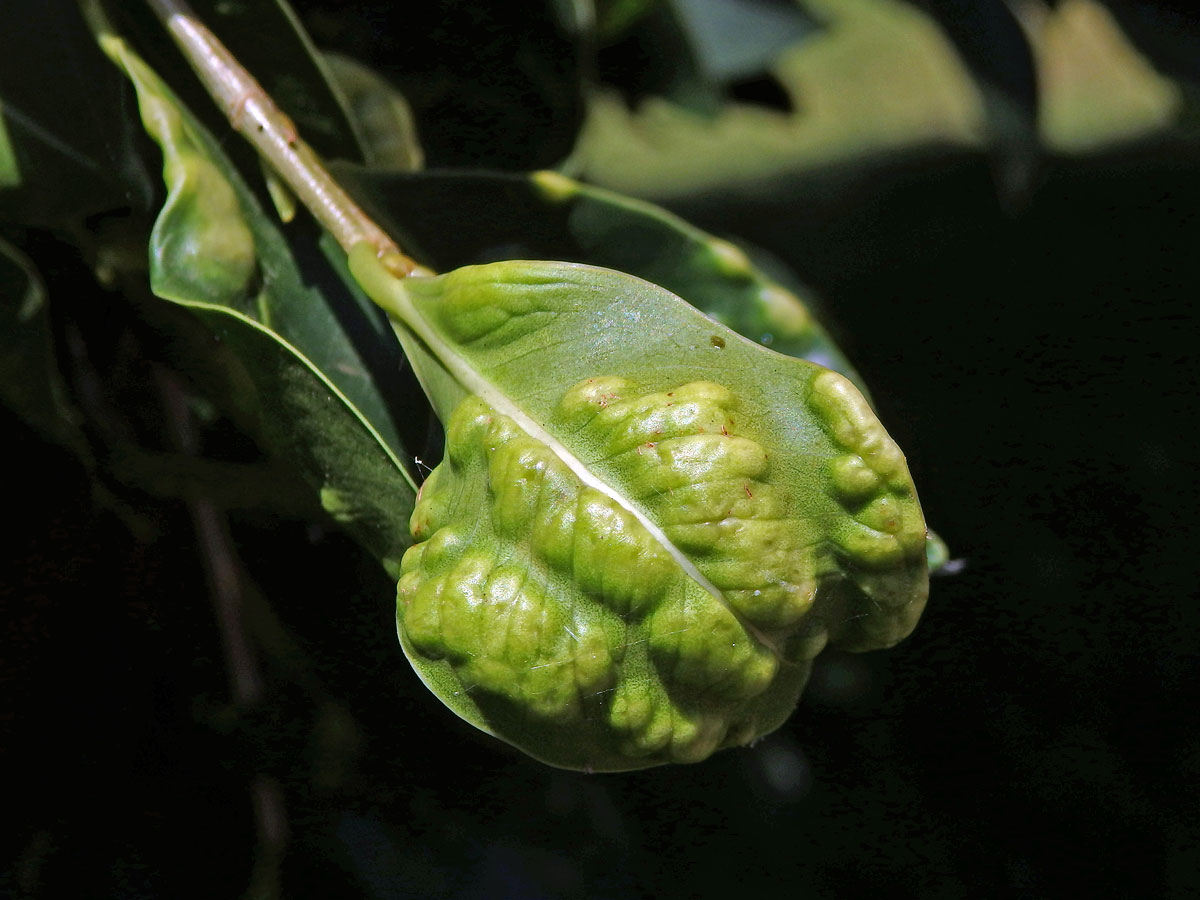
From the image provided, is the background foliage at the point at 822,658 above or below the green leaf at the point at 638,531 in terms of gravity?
below

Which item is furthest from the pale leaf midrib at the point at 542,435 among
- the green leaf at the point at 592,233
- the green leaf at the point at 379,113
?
the green leaf at the point at 379,113

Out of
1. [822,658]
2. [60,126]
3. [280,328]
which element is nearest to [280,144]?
[280,328]

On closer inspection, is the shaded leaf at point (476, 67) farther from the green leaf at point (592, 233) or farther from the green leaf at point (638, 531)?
the green leaf at point (638, 531)

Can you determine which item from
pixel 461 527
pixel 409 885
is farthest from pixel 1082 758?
pixel 461 527

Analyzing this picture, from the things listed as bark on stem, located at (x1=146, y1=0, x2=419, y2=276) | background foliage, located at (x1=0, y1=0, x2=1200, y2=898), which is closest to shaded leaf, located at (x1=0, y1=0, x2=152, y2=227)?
background foliage, located at (x1=0, y1=0, x2=1200, y2=898)

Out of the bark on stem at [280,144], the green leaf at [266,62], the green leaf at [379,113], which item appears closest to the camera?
the bark on stem at [280,144]

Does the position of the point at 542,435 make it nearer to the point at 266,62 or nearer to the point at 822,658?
the point at 266,62
